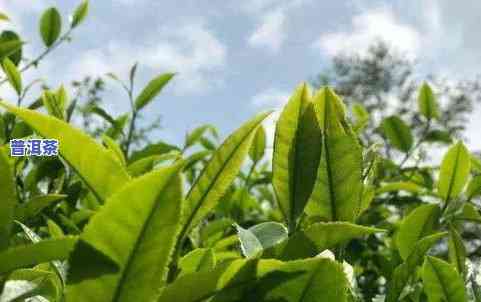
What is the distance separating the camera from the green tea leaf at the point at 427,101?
9.56 feet

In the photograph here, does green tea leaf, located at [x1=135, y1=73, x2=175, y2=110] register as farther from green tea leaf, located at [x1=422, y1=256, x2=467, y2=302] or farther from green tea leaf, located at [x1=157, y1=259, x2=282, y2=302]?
green tea leaf, located at [x1=157, y1=259, x2=282, y2=302]

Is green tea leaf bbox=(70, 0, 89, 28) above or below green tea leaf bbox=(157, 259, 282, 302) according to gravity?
above

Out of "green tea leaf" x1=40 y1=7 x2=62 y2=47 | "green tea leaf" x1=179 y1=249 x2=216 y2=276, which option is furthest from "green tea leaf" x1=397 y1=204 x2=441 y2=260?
"green tea leaf" x1=40 y1=7 x2=62 y2=47

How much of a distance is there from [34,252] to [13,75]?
184cm

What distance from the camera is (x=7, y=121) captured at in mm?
2396

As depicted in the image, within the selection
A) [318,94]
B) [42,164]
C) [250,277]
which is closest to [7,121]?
[42,164]

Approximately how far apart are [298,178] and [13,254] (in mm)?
419

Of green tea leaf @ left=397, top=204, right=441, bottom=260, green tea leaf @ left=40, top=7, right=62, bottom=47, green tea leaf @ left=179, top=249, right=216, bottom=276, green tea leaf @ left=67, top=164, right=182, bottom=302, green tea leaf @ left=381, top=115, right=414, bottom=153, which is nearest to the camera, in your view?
green tea leaf @ left=67, top=164, right=182, bottom=302

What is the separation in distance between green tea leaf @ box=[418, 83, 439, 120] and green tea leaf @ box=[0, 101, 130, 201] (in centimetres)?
223

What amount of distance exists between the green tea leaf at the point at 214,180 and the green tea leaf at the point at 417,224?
1.73 feet

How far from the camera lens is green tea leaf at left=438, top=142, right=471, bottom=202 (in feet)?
5.38

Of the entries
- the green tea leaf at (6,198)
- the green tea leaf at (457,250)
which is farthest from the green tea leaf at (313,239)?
the green tea leaf at (457,250)

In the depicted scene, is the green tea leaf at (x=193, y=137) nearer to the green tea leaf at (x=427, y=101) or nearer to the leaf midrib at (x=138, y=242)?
the green tea leaf at (x=427, y=101)

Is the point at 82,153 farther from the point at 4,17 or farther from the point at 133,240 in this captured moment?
the point at 4,17
